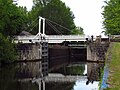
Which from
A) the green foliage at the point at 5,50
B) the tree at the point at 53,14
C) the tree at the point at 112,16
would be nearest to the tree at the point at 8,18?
the green foliage at the point at 5,50

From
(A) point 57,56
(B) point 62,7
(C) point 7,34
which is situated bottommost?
(A) point 57,56

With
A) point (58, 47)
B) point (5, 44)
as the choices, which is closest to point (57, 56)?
point (58, 47)

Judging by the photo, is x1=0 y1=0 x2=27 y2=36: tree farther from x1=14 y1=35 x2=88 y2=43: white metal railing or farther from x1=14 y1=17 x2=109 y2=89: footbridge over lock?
x1=14 y1=17 x2=109 y2=89: footbridge over lock

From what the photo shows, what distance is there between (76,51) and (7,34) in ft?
64.9

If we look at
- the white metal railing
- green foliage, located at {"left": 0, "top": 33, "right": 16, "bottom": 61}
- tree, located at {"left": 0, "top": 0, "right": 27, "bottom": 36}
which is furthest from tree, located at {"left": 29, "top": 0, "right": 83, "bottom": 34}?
green foliage, located at {"left": 0, "top": 33, "right": 16, "bottom": 61}

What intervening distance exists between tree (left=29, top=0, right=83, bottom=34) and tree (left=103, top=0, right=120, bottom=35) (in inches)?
847

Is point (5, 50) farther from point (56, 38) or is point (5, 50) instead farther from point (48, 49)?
point (48, 49)

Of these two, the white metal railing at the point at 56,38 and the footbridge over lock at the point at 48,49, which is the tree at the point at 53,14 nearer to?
the footbridge over lock at the point at 48,49

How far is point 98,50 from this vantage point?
156 feet

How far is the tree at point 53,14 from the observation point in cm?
7488

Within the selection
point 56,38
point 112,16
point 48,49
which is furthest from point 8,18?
point 112,16

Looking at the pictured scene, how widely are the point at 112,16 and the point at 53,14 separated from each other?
2709 centimetres

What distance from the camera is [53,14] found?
77.1m

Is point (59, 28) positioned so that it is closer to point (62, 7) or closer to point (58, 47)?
point (62, 7)
